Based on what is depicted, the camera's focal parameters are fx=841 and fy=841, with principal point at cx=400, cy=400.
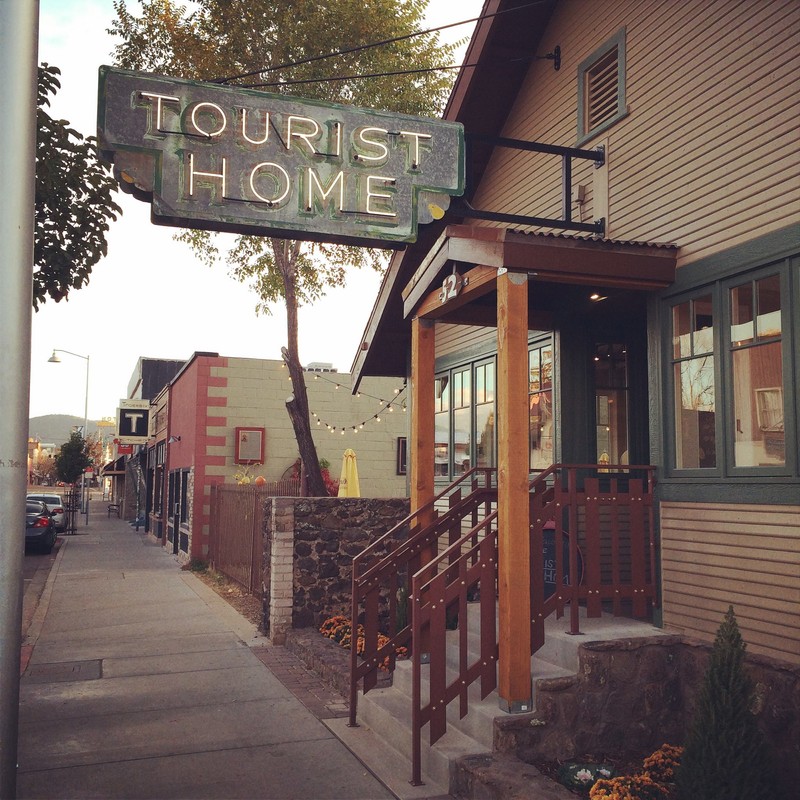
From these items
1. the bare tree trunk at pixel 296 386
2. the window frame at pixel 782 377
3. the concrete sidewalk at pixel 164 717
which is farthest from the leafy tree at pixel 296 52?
the window frame at pixel 782 377

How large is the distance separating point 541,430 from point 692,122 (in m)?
3.41

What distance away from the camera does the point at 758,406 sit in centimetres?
592

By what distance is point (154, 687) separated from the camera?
8477mm

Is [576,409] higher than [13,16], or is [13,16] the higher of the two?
[13,16]

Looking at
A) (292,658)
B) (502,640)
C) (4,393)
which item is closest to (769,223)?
(502,640)

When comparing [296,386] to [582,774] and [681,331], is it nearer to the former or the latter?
[681,331]

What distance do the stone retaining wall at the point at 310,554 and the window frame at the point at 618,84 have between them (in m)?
5.47

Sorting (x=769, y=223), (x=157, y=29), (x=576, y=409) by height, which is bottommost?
(x=576, y=409)

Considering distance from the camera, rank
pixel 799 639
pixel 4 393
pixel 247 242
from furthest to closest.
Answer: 1. pixel 247 242
2. pixel 799 639
3. pixel 4 393

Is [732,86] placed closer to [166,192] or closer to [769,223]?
[769,223]

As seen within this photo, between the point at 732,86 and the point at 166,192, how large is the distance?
4.44m

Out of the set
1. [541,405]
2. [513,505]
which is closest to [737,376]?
[513,505]

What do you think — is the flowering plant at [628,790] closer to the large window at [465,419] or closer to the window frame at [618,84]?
the large window at [465,419]

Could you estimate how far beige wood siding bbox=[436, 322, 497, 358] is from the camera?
10.1 metres
